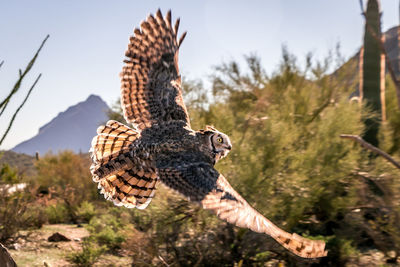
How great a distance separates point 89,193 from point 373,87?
837 centimetres

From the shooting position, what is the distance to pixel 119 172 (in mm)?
3125

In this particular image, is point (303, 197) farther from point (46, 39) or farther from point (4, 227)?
point (4, 227)

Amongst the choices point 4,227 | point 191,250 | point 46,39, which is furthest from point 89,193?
point 46,39

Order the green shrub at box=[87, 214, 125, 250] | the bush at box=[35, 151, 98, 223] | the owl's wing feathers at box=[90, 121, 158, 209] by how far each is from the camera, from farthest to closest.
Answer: the bush at box=[35, 151, 98, 223] < the green shrub at box=[87, 214, 125, 250] < the owl's wing feathers at box=[90, 121, 158, 209]

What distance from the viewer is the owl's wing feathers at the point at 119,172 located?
3.03 meters

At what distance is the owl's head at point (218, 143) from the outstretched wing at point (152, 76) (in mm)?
614

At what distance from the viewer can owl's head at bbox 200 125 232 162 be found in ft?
8.59

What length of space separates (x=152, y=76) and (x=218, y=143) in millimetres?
1146

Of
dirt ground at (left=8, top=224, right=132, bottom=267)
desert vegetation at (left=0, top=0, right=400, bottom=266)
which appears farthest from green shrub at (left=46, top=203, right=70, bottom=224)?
desert vegetation at (left=0, top=0, right=400, bottom=266)

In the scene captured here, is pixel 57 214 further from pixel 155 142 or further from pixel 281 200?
pixel 155 142

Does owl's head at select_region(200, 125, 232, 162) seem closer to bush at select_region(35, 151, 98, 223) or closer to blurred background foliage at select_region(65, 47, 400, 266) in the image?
blurred background foliage at select_region(65, 47, 400, 266)

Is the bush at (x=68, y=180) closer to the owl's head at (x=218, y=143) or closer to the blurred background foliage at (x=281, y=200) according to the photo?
the blurred background foliage at (x=281, y=200)

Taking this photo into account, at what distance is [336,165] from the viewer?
4938 millimetres

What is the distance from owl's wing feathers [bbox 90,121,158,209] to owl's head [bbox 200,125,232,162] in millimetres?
618
